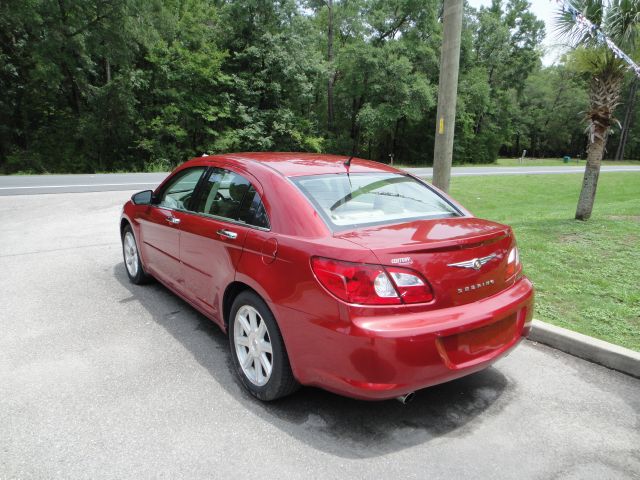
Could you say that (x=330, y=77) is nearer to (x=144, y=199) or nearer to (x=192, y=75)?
(x=192, y=75)

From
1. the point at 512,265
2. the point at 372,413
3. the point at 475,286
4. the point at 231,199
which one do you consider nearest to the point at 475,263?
the point at 475,286

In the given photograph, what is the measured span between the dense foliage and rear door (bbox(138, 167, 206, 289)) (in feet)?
67.2

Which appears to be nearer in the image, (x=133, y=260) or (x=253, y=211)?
(x=253, y=211)

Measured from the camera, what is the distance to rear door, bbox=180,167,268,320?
331cm

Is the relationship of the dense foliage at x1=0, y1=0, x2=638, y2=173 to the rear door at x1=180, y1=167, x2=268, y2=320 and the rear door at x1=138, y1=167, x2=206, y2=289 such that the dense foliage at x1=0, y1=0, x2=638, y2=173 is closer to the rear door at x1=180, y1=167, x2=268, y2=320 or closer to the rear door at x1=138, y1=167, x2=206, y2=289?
the rear door at x1=138, y1=167, x2=206, y2=289

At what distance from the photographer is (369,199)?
10.9 ft

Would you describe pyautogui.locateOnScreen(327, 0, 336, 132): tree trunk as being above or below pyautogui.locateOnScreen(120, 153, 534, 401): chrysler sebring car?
above

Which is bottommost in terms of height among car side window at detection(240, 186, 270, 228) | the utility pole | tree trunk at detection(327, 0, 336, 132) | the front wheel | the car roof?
the front wheel

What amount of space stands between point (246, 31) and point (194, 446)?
31678mm

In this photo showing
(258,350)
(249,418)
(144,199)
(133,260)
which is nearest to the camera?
(249,418)

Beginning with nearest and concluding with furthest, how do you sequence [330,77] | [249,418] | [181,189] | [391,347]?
1. [391,347]
2. [249,418]
3. [181,189]
4. [330,77]

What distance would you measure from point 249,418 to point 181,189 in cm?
242

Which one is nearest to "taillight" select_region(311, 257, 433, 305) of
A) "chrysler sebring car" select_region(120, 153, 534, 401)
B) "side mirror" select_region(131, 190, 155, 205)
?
"chrysler sebring car" select_region(120, 153, 534, 401)

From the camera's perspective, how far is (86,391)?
3.16 m
